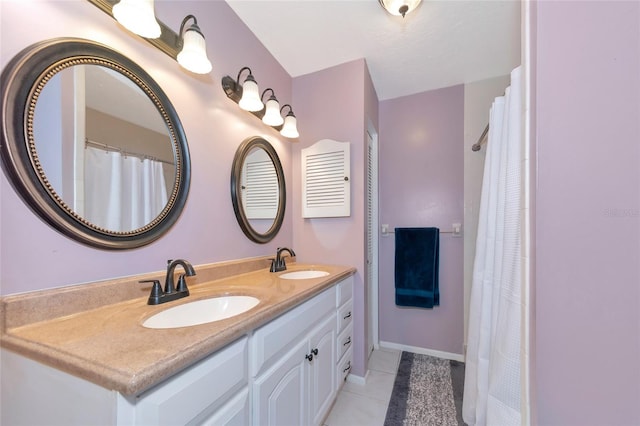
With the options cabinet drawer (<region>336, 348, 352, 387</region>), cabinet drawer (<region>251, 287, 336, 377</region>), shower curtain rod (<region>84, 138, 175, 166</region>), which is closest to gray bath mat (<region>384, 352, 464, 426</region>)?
cabinet drawer (<region>336, 348, 352, 387</region>)

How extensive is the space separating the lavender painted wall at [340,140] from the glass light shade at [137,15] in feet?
4.08

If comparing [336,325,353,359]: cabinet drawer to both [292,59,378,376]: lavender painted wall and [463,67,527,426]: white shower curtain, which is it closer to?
[292,59,378,376]: lavender painted wall

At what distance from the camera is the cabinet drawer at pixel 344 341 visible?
148 centimetres

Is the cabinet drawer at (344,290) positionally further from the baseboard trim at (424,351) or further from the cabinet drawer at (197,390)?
the baseboard trim at (424,351)

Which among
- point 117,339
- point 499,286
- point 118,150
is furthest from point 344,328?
point 118,150

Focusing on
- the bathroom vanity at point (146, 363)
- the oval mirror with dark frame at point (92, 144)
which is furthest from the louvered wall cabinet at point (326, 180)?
the oval mirror with dark frame at point (92, 144)

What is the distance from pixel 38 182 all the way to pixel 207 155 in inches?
25.3

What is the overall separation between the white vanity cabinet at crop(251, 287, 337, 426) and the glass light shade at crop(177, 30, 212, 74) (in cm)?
111

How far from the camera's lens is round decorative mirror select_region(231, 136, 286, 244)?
1.45 meters

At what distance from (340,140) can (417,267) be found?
1.31 meters

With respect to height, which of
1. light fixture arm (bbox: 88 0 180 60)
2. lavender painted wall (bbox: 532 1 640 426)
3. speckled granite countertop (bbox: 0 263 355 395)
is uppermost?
light fixture arm (bbox: 88 0 180 60)

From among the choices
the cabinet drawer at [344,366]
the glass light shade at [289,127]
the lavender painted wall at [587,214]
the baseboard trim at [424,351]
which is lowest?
the baseboard trim at [424,351]

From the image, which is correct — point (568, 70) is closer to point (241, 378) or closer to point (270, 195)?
point (241, 378)

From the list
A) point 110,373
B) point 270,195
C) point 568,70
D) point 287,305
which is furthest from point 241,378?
point 270,195
